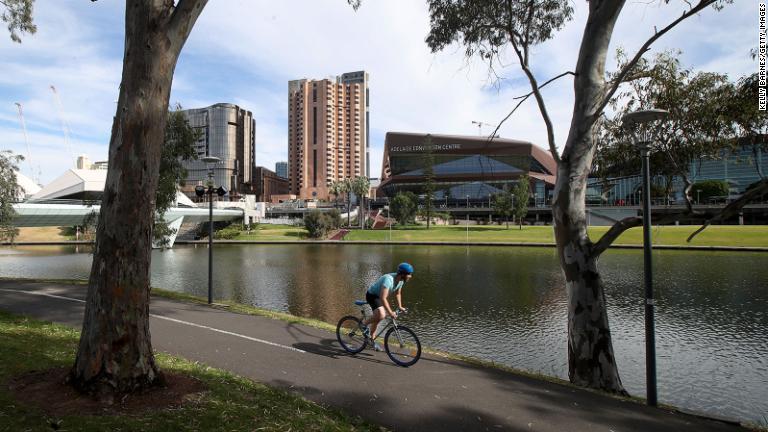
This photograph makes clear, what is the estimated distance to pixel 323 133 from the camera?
168 m

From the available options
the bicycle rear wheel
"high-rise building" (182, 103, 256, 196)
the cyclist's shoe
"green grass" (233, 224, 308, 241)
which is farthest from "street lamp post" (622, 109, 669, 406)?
"high-rise building" (182, 103, 256, 196)

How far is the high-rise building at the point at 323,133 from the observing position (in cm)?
16775

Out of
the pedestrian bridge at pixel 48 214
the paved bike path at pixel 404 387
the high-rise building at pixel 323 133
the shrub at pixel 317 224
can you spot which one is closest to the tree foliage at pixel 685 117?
the paved bike path at pixel 404 387

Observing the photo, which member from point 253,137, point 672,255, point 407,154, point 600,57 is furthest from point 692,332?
point 253,137

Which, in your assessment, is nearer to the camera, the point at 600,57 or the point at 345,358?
the point at 345,358

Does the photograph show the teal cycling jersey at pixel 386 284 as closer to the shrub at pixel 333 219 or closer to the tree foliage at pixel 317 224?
the tree foliage at pixel 317 224

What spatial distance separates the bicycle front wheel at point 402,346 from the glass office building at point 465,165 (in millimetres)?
111262

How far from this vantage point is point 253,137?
182125 mm

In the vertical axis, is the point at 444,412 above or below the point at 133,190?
below

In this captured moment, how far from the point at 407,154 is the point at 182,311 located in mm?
116874

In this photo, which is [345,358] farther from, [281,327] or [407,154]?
[407,154]

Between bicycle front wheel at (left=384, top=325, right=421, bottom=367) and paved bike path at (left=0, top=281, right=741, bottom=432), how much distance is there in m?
0.18

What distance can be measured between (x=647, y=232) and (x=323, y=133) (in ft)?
545

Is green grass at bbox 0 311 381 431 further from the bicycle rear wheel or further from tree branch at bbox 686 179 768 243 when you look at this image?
tree branch at bbox 686 179 768 243
